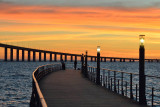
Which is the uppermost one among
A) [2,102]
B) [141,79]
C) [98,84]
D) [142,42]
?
[142,42]

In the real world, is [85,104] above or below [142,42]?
below

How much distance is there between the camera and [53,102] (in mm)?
13227

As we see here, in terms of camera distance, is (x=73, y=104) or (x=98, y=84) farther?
(x=98, y=84)

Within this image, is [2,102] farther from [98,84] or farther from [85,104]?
[85,104]

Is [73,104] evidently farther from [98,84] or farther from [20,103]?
[20,103]

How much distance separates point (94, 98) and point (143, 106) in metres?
3.07

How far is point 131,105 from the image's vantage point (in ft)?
41.0

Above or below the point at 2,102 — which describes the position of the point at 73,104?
above

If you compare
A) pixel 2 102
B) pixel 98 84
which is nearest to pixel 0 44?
pixel 2 102

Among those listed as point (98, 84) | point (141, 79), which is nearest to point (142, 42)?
point (141, 79)

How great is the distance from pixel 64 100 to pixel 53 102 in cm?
84

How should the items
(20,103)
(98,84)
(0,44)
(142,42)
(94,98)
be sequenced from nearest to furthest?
(142,42)
(94,98)
(98,84)
(20,103)
(0,44)

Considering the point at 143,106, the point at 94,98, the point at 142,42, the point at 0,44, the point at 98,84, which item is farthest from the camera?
the point at 0,44

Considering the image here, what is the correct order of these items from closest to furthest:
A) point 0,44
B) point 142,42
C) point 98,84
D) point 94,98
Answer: point 142,42, point 94,98, point 98,84, point 0,44
